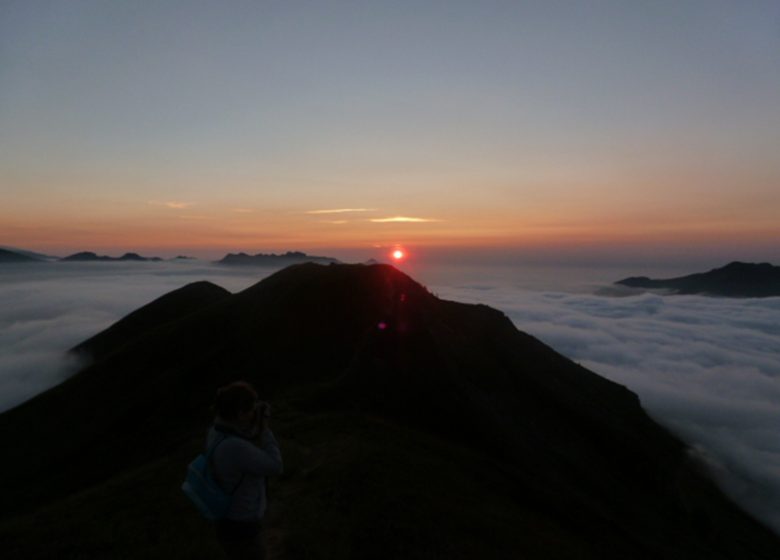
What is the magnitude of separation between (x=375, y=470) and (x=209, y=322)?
5459 cm

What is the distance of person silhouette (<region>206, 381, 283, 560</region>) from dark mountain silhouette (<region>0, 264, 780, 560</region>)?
8.75m

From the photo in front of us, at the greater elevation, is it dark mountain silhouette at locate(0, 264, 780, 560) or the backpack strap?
the backpack strap

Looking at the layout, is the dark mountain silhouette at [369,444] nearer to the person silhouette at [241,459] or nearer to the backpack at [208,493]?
the person silhouette at [241,459]

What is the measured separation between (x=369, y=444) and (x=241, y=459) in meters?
19.8

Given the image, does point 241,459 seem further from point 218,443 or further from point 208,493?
point 208,493

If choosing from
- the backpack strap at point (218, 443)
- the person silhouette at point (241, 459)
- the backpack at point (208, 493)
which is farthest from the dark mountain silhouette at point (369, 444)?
the backpack strap at point (218, 443)

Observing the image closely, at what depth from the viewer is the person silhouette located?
697cm

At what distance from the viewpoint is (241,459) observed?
6.93m

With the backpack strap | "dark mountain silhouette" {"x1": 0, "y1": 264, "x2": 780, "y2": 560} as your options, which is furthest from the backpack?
"dark mountain silhouette" {"x1": 0, "y1": 264, "x2": 780, "y2": 560}

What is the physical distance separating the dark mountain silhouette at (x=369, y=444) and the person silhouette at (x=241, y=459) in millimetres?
8746

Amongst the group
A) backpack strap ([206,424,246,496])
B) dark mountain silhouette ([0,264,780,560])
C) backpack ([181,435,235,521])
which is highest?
backpack strap ([206,424,246,496])

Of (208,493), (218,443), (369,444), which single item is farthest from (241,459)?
(369,444)

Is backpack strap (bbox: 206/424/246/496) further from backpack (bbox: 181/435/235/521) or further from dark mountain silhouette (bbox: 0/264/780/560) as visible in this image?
dark mountain silhouette (bbox: 0/264/780/560)

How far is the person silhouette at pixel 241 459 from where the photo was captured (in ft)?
22.9
